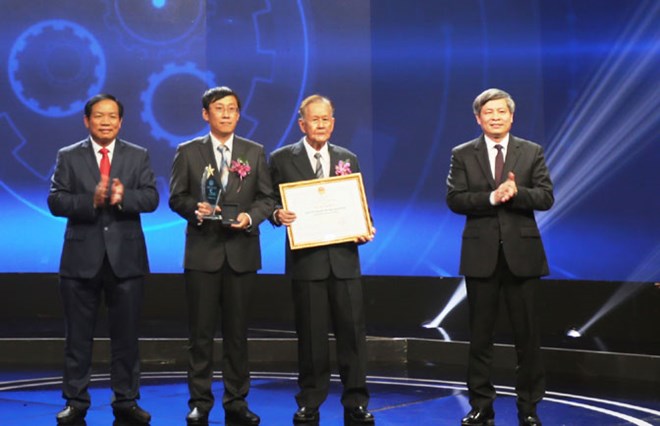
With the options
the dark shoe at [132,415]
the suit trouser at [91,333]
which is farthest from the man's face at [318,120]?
the dark shoe at [132,415]

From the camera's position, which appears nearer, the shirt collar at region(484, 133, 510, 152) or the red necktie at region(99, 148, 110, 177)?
the shirt collar at region(484, 133, 510, 152)

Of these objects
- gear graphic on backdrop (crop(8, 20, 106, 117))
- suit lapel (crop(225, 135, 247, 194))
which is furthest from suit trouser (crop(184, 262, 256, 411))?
gear graphic on backdrop (crop(8, 20, 106, 117))

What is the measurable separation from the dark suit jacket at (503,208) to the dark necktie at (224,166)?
3.93 ft

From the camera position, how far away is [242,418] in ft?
17.0

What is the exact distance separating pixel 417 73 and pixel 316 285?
378 cm

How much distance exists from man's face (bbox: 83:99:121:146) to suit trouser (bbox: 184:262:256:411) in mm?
859

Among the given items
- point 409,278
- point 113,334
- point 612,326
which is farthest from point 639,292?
point 113,334

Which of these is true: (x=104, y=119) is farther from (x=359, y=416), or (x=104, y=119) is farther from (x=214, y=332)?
(x=359, y=416)

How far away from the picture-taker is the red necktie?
530 cm

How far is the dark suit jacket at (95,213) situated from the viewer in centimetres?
520

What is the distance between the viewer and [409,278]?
8.49 metres

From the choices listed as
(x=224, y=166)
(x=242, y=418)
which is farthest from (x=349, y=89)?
(x=242, y=418)

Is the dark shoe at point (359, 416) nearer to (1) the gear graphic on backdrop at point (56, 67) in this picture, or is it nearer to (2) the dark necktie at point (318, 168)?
(2) the dark necktie at point (318, 168)

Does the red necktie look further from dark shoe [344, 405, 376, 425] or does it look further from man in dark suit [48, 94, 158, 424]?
dark shoe [344, 405, 376, 425]
